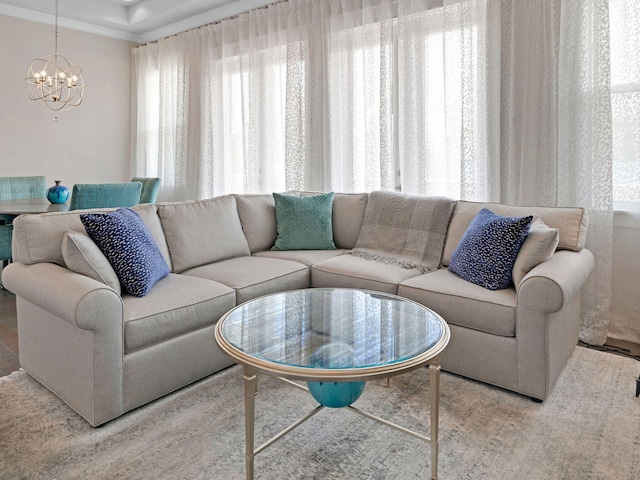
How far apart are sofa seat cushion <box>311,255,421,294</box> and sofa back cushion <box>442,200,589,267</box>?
38cm

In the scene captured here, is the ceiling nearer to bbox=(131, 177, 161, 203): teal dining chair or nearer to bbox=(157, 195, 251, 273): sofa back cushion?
bbox=(131, 177, 161, 203): teal dining chair

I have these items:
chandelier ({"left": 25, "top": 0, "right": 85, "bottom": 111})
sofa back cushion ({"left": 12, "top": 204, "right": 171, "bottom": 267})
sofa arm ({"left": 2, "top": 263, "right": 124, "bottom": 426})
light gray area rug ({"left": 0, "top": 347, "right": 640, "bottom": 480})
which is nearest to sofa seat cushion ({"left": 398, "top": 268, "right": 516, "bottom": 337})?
light gray area rug ({"left": 0, "top": 347, "right": 640, "bottom": 480})

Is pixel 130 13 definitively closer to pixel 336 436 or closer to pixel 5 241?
pixel 5 241

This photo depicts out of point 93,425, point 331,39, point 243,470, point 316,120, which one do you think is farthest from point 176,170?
point 243,470

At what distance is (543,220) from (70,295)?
2.43m

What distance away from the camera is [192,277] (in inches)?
103

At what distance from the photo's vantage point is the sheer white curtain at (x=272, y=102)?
150 inches

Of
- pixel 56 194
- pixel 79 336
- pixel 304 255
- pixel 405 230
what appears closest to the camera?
pixel 79 336

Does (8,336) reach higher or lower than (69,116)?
lower

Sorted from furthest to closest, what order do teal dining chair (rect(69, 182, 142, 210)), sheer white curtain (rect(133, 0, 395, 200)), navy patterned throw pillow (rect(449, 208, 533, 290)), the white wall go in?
the white wall < sheer white curtain (rect(133, 0, 395, 200)) < teal dining chair (rect(69, 182, 142, 210)) < navy patterned throw pillow (rect(449, 208, 533, 290))

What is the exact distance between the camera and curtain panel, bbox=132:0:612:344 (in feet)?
9.39

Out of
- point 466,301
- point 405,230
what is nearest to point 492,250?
point 466,301

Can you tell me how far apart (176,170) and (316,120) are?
2.18 m

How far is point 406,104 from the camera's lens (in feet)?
11.7
